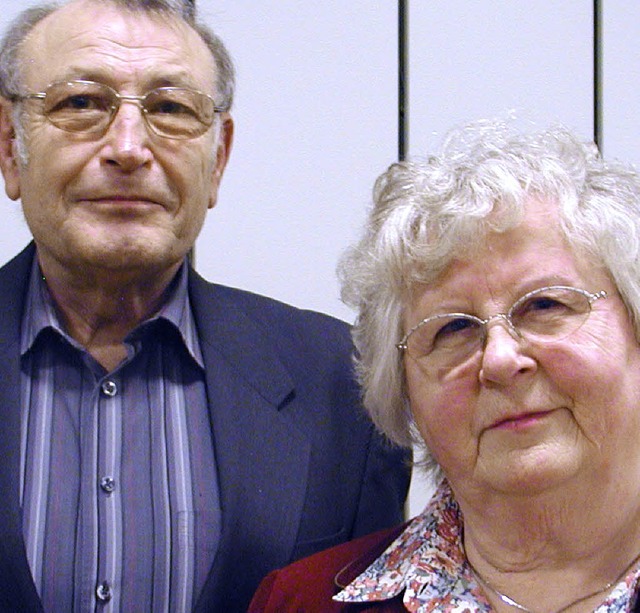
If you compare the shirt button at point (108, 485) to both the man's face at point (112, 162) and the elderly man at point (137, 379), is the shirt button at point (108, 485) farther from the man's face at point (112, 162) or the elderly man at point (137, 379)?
the man's face at point (112, 162)

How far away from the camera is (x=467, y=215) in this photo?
1.24 m

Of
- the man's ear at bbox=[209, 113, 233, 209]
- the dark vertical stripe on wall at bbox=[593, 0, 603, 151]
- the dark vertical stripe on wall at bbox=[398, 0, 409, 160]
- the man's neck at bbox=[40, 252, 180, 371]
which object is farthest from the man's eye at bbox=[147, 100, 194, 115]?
the dark vertical stripe on wall at bbox=[593, 0, 603, 151]

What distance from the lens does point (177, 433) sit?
1.55 meters

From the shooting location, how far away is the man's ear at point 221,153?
5.61 ft

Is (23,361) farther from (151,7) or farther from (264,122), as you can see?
(264,122)

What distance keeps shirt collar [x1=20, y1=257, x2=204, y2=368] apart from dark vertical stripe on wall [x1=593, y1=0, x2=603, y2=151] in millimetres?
1173

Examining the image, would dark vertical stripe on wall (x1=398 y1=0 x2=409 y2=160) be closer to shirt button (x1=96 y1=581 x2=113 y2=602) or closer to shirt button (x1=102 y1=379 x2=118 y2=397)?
shirt button (x1=102 y1=379 x2=118 y2=397)

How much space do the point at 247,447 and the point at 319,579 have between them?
0.88 ft

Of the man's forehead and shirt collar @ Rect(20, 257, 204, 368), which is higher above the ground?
the man's forehead

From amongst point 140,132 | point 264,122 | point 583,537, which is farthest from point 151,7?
point 583,537

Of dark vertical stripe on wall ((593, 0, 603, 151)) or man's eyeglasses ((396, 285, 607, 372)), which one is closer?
man's eyeglasses ((396, 285, 607, 372))

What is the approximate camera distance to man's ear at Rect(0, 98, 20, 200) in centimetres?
166

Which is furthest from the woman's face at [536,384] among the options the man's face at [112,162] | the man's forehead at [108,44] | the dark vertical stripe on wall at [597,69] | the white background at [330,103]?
the dark vertical stripe on wall at [597,69]

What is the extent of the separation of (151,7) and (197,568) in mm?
921
